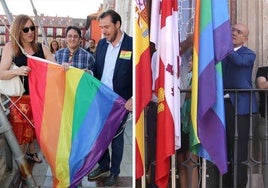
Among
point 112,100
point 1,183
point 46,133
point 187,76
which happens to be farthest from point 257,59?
point 1,183

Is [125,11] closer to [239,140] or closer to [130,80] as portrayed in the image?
[130,80]

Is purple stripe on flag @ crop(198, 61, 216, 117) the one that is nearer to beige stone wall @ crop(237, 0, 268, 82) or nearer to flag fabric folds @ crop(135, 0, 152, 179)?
flag fabric folds @ crop(135, 0, 152, 179)

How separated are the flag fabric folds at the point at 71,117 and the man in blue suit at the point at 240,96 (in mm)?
1104

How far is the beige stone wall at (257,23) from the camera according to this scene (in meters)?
4.62

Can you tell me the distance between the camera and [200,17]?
352cm

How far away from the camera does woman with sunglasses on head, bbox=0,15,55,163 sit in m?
4.10

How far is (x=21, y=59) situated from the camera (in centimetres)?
418

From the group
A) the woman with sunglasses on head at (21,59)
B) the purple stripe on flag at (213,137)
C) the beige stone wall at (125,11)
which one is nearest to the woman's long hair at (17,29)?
the woman with sunglasses on head at (21,59)

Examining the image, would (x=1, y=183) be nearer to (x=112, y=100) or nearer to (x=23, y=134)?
(x=23, y=134)

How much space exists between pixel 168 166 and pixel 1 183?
5.73 ft

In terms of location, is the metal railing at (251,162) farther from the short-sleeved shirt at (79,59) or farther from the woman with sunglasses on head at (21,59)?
the woman with sunglasses on head at (21,59)

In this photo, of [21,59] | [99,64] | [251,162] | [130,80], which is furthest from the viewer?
[99,64]

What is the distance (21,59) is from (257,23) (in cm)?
257

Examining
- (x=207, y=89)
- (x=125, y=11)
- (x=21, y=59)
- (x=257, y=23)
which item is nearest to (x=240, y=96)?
(x=207, y=89)
